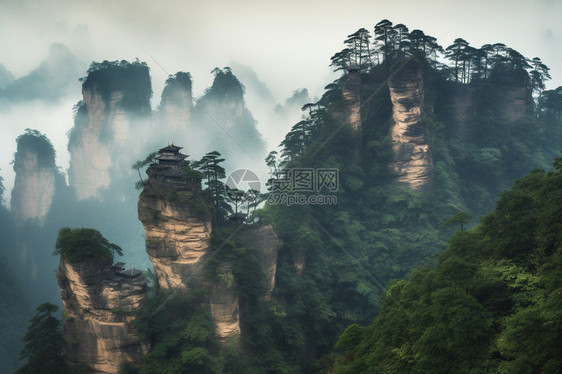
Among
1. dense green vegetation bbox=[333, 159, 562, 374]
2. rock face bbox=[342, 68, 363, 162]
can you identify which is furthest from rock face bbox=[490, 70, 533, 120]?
dense green vegetation bbox=[333, 159, 562, 374]

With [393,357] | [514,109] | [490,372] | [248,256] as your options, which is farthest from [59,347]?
[514,109]

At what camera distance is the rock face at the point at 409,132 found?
34.9 meters

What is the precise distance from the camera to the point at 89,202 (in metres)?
68.0

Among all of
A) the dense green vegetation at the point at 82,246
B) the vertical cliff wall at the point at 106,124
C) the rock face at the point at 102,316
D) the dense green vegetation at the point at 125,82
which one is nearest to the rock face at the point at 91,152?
the vertical cliff wall at the point at 106,124

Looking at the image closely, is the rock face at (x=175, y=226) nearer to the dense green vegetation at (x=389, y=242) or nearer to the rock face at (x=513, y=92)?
the dense green vegetation at (x=389, y=242)

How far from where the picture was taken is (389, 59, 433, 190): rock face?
115 feet

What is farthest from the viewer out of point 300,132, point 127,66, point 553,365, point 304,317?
point 127,66

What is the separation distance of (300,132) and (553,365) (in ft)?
92.8

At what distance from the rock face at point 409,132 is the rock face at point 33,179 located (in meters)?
51.3

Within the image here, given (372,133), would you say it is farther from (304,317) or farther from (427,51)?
(304,317)

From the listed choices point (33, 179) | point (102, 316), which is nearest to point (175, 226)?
point (102, 316)

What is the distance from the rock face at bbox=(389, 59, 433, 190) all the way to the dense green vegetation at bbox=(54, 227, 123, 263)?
2443 centimetres

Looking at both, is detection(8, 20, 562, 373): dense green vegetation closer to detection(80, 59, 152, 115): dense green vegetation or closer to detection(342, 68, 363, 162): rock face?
detection(342, 68, 363, 162): rock face

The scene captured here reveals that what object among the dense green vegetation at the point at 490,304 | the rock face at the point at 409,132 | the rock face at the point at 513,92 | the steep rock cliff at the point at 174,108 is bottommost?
the dense green vegetation at the point at 490,304
